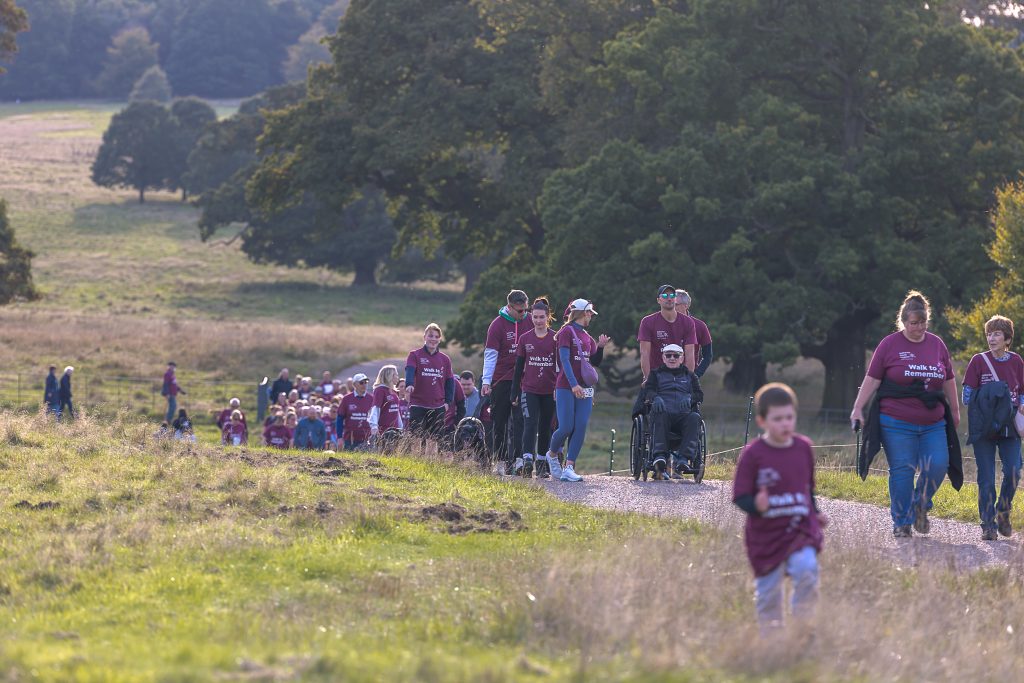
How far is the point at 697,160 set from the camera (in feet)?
114

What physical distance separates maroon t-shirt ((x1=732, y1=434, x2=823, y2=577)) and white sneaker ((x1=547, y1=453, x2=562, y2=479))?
7.97m

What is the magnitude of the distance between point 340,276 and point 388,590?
79689mm

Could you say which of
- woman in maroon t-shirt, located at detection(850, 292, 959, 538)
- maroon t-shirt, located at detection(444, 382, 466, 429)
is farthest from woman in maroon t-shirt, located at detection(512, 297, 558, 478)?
woman in maroon t-shirt, located at detection(850, 292, 959, 538)

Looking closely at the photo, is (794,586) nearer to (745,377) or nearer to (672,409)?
(672,409)

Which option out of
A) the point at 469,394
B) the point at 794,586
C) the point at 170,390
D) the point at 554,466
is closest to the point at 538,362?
the point at 554,466

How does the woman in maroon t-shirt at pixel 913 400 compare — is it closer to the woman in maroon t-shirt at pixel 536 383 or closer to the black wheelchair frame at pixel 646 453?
the black wheelchair frame at pixel 646 453

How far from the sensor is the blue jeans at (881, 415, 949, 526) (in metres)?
12.1

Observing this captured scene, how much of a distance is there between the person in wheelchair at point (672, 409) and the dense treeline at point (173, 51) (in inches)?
5162

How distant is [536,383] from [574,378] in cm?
65

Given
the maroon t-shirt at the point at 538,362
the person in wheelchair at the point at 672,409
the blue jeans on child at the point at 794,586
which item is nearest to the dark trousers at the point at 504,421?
the maroon t-shirt at the point at 538,362

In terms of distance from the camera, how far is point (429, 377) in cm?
1716

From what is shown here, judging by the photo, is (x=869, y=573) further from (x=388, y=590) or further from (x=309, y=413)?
(x=309, y=413)

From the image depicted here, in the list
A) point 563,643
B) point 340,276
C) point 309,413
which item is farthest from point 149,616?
point 340,276

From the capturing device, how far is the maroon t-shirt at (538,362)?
15750 millimetres
